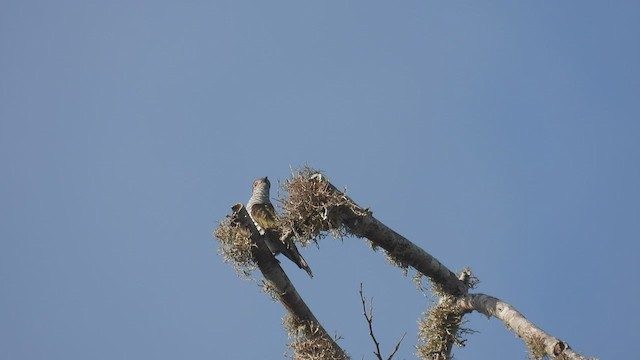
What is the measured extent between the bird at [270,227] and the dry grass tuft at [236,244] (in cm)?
53

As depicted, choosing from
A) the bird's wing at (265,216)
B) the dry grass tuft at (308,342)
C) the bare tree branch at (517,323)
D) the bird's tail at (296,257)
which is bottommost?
the dry grass tuft at (308,342)

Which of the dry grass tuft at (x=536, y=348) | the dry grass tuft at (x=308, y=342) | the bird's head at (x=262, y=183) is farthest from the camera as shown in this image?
the bird's head at (x=262, y=183)

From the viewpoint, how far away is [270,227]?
6867 millimetres

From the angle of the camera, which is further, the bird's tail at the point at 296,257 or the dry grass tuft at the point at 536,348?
the bird's tail at the point at 296,257

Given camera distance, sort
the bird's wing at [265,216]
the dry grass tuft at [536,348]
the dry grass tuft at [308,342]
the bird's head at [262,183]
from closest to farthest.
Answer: the dry grass tuft at [536,348] → the dry grass tuft at [308,342] → the bird's wing at [265,216] → the bird's head at [262,183]

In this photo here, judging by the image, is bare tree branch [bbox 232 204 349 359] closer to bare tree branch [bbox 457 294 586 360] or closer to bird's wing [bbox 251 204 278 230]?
bird's wing [bbox 251 204 278 230]

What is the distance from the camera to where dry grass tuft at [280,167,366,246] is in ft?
20.9

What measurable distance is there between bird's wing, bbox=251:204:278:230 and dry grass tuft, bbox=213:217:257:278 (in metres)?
0.69

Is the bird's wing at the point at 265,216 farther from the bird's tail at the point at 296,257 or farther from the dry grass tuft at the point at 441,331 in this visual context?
the dry grass tuft at the point at 441,331

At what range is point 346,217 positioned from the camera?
21.2 feet

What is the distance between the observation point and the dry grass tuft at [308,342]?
19.9 feet

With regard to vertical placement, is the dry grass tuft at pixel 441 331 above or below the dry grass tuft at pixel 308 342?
above

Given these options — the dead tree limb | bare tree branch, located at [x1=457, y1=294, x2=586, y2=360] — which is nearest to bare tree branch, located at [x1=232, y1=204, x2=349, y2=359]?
the dead tree limb

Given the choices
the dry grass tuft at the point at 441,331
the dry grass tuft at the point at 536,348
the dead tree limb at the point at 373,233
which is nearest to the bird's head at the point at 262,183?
the dead tree limb at the point at 373,233
